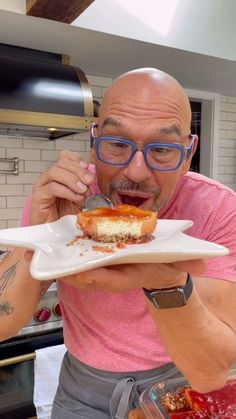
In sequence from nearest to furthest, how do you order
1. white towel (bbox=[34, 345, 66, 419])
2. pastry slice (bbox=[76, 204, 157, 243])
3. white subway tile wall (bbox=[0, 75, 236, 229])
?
pastry slice (bbox=[76, 204, 157, 243]) < white towel (bbox=[34, 345, 66, 419]) < white subway tile wall (bbox=[0, 75, 236, 229])

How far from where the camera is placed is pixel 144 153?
84 centimetres

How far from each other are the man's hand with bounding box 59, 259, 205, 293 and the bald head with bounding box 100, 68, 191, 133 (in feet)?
1.63

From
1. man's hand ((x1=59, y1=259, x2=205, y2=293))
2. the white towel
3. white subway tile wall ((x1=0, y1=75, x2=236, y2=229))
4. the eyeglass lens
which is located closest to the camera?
man's hand ((x1=59, y1=259, x2=205, y2=293))

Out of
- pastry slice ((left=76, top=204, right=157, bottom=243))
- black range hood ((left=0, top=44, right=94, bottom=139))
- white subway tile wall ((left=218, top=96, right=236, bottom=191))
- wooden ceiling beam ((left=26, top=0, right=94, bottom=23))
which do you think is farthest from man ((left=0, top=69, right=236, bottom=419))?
white subway tile wall ((left=218, top=96, right=236, bottom=191))

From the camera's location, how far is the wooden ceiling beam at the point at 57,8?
53.8 inches

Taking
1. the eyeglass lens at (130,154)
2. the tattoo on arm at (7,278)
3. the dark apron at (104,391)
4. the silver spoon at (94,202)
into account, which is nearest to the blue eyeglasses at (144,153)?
the eyeglass lens at (130,154)

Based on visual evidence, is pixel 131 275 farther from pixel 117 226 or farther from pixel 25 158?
pixel 25 158

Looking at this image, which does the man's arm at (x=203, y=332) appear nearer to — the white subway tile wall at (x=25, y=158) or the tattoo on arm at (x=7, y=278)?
the tattoo on arm at (x=7, y=278)

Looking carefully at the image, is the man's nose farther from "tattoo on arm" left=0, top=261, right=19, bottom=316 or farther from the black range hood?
the black range hood

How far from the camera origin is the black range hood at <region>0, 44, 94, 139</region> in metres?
1.65

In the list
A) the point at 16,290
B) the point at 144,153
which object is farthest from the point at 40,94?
the point at 16,290

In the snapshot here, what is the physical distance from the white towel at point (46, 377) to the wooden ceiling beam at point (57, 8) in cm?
146

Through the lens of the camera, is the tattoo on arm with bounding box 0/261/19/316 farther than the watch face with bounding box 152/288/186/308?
Yes

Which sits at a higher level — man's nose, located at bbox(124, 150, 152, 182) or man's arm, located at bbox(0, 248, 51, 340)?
man's nose, located at bbox(124, 150, 152, 182)
